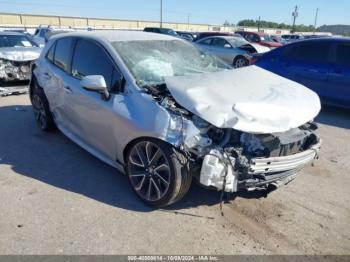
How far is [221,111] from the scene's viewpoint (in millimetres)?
3158

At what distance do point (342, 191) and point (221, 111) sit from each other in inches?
78.7

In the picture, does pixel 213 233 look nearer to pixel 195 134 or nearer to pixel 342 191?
pixel 195 134

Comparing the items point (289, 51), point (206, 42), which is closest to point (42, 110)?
point (289, 51)

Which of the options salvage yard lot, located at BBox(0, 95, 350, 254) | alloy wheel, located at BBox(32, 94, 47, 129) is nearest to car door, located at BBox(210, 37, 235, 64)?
alloy wheel, located at BBox(32, 94, 47, 129)

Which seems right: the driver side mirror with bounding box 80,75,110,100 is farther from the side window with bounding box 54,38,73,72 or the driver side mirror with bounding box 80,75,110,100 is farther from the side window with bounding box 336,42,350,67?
the side window with bounding box 336,42,350,67

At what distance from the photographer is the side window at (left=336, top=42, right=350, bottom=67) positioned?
704cm

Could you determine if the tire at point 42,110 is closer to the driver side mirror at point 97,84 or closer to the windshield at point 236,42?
the driver side mirror at point 97,84

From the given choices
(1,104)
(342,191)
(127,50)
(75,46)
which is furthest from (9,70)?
(342,191)

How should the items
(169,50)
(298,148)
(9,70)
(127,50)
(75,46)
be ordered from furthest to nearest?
1. (9,70)
2. (75,46)
3. (169,50)
4. (127,50)
5. (298,148)

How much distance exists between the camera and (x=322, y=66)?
24.1ft

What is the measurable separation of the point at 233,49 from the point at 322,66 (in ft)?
24.3

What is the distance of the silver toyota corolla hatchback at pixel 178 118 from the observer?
314 centimetres

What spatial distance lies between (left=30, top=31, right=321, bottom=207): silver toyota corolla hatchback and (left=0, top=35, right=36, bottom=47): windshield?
5941mm

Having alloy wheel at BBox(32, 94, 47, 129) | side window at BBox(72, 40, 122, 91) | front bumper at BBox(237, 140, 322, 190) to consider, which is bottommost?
alloy wheel at BBox(32, 94, 47, 129)
